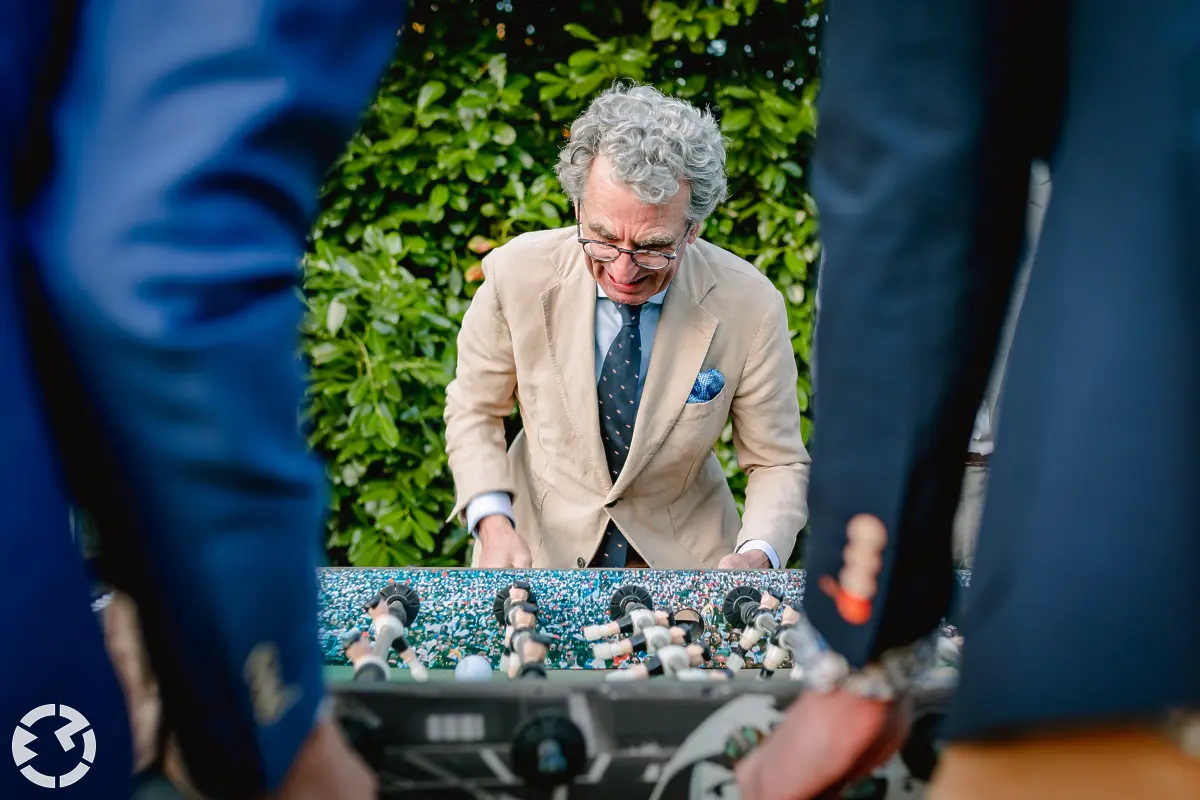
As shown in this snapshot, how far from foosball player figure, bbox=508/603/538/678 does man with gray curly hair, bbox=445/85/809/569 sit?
0.80 m

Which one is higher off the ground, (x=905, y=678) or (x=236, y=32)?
(x=236, y=32)

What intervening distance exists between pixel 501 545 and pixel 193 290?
2.24m

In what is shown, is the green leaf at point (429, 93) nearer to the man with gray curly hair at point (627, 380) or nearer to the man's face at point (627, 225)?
the man with gray curly hair at point (627, 380)

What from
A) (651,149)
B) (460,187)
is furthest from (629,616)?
(460,187)

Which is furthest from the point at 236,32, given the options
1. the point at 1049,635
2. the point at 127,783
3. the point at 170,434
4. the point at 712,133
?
the point at 712,133

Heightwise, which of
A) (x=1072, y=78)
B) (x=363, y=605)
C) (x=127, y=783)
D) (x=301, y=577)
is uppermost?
(x=1072, y=78)

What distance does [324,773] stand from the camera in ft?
2.58

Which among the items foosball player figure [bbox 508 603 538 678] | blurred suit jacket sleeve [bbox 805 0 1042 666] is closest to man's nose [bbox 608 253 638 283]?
foosball player figure [bbox 508 603 538 678]

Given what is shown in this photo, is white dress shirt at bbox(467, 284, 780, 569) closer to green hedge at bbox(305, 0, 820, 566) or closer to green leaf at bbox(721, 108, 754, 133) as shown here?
green hedge at bbox(305, 0, 820, 566)

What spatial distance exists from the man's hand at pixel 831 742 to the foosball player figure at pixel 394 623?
94 cm

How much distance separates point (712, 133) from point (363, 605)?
1693 millimetres

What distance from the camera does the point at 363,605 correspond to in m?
2.04

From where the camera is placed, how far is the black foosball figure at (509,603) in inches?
75.5

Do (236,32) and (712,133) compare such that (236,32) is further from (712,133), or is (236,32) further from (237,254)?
(712,133)
